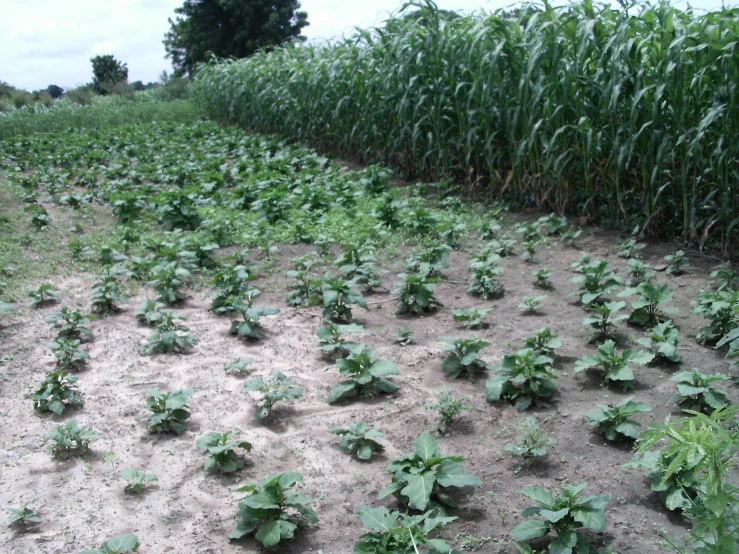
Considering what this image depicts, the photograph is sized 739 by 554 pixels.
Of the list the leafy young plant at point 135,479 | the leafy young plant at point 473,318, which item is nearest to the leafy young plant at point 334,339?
the leafy young plant at point 473,318

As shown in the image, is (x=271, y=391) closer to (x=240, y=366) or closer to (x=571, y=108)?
(x=240, y=366)

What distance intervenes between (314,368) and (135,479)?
131 centimetres

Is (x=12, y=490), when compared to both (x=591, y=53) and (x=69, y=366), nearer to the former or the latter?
(x=69, y=366)

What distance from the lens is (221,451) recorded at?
263cm

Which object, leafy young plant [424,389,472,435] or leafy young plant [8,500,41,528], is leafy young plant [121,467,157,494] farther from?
leafy young plant [424,389,472,435]

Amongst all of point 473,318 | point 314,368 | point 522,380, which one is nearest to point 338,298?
point 314,368

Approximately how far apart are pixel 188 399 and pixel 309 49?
10.4 metres

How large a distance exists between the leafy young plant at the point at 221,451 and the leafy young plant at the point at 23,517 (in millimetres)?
657

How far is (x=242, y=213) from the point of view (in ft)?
23.0

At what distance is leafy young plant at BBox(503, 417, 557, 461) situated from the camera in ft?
8.37

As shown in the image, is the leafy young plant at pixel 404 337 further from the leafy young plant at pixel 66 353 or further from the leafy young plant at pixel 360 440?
the leafy young plant at pixel 66 353

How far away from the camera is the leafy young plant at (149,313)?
408cm

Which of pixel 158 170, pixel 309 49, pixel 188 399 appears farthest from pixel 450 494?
pixel 309 49

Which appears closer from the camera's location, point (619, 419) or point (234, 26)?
point (619, 419)
